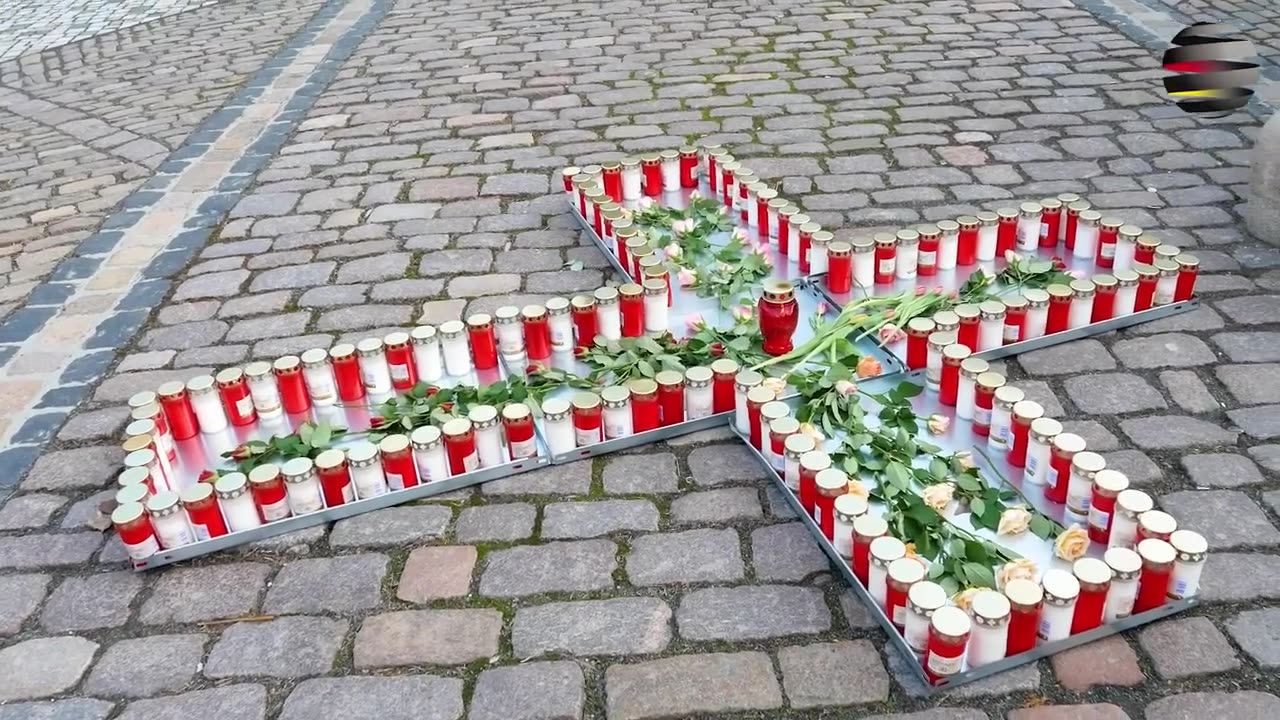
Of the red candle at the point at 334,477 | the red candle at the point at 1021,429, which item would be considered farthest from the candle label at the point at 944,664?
the red candle at the point at 334,477

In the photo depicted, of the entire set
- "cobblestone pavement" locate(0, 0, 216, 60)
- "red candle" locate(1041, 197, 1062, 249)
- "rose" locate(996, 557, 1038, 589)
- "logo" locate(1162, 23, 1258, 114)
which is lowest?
"rose" locate(996, 557, 1038, 589)

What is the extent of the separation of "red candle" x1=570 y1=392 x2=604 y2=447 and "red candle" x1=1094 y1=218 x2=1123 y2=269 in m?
2.25

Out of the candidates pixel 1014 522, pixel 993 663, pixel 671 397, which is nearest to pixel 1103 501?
pixel 1014 522

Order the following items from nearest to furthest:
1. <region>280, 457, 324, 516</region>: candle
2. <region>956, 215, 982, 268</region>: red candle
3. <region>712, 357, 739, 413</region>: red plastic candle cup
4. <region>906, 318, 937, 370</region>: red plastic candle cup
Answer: <region>280, 457, 324, 516</region>: candle → <region>712, 357, 739, 413</region>: red plastic candle cup → <region>906, 318, 937, 370</region>: red plastic candle cup → <region>956, 215, 982, 268</region>: red candle

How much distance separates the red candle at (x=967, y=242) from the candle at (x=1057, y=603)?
2004mm

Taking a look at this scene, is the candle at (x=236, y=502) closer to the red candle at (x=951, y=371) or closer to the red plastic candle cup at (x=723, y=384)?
the red plastic candle cup at (x=723, y=384)

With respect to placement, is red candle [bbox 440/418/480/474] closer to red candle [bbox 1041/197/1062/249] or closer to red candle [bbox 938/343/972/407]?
red candle [bbox 938/343/972/407]

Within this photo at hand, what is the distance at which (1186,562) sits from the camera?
2604mm

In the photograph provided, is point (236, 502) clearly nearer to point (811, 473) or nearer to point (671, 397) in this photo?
point (671, 397)

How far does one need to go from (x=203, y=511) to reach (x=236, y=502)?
3.7 inches

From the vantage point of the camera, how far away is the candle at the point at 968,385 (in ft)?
10.9

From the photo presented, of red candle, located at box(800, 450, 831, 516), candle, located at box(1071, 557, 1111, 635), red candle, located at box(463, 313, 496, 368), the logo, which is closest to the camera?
candle, located at box(1071, 557, 1111, 635)

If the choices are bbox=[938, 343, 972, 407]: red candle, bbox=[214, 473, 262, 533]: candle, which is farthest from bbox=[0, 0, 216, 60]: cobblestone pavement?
bbox=[938, 343, 972, 407]: red candle

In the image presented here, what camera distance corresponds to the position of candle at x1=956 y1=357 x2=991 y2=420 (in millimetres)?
3312
